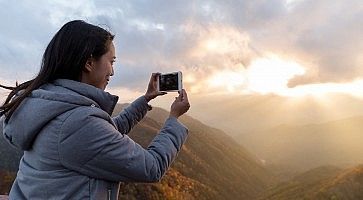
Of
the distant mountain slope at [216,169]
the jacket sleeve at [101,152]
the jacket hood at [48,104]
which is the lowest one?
the distant mountain slope at [216,169]

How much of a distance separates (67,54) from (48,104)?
21.0 inches

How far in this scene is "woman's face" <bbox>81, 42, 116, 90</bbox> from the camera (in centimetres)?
405

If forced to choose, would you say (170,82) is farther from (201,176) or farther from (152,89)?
(201,176)

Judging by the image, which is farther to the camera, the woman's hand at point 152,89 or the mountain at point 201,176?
the mountain at point 201,176

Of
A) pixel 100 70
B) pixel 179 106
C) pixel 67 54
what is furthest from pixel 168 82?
pixel 67 54

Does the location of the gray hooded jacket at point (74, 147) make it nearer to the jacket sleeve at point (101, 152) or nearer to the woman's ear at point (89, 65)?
the jacket sleeve at point (101, 152)

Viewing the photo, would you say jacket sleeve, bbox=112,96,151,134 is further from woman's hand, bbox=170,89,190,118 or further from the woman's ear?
the woman's ear

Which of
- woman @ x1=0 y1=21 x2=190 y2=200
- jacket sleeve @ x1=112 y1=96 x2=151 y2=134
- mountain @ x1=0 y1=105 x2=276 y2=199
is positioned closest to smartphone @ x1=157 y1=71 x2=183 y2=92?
jacket sleeve @ x1=112 y1=96 x2=151 y2=134

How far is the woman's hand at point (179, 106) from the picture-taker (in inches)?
185

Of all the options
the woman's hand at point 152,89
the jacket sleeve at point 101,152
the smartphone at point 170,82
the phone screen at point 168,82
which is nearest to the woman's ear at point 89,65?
the jacket sleeve at point 101,152

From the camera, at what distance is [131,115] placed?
6.02 m

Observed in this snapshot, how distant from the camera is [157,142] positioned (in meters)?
4.10

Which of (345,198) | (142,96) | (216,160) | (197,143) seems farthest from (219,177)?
(142,96)

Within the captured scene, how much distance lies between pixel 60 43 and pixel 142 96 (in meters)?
2.48
